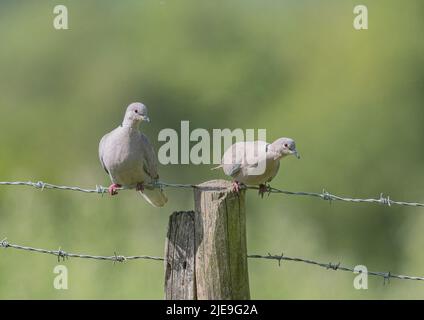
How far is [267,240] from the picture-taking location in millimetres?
10859

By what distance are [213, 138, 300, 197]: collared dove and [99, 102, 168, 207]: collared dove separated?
0.64 metres

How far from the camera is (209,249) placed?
5906 mm

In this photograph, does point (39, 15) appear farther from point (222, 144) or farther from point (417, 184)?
point (222, 144)

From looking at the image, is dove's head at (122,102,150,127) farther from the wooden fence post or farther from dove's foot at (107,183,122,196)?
the wooden fence post

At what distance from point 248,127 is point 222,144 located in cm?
873

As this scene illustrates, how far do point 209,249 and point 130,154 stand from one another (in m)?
2.21

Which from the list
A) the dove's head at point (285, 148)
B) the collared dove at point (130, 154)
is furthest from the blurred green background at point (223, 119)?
the dove's head at point (285, 148)

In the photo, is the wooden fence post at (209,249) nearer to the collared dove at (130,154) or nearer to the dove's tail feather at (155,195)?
the collared dove at (130,154)

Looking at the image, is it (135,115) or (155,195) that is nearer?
(135,115)

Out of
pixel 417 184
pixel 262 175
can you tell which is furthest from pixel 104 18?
pixel 262 175

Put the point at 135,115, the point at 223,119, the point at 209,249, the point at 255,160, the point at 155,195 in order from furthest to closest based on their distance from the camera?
the point at 223,119
the point at 155,195
the point at 255,160
the point at 135,115
the point at 209,249

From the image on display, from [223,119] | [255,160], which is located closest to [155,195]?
[255,160]

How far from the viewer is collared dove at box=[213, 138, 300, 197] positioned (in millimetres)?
8047

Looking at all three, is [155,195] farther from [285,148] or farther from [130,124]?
[285,148]
